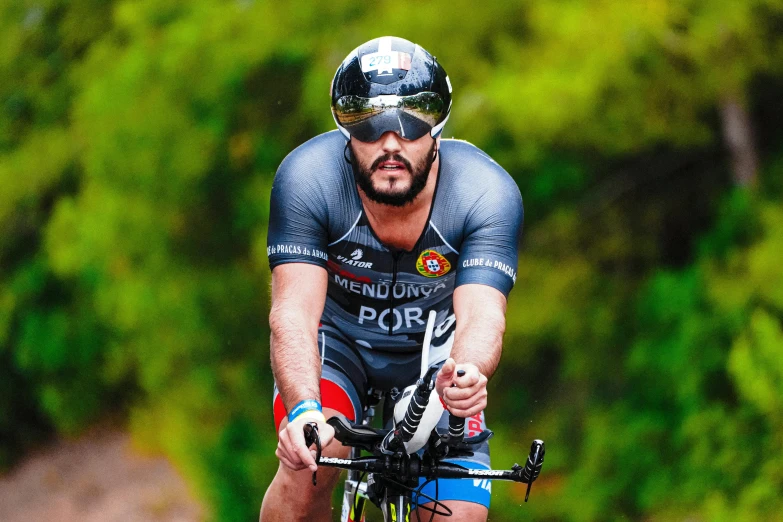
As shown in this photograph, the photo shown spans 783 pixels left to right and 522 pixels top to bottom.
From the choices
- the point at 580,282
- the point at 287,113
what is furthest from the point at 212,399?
the point at 580,282

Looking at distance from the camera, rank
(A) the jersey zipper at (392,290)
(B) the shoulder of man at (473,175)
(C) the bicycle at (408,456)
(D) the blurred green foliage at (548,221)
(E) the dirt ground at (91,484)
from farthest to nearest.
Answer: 1. (E) the dirt ground at (91,484)
2. (D) the blurred green foliage at (548,221)
3. (A) the jersey zipper at (392,290)
4. (B) the shoulder of man at (473,175)
5. (C) the bicycle at (408,456)

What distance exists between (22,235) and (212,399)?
20.4ft

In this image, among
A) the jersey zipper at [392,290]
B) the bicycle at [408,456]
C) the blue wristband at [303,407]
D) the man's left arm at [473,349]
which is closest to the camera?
the man's left arm at [473,349]

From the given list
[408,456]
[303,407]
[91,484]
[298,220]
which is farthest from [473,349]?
[91,484]

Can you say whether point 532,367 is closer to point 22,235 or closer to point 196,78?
point 196,78

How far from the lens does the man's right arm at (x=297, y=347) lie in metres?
3.55

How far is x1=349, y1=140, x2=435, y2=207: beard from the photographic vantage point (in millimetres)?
4137

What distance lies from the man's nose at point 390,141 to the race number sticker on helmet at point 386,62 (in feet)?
0.72

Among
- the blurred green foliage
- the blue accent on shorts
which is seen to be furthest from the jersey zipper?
the blurred green foliage

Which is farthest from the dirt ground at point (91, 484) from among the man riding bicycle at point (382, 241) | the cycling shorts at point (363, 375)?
the man riding bicycle at point (382, 241)

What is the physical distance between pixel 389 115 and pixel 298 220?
1.66 feet

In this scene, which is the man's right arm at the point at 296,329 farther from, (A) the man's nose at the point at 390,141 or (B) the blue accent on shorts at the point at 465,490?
(B) the blue accent on shorts at the point at 465,490

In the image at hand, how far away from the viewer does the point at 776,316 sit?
1067 cm

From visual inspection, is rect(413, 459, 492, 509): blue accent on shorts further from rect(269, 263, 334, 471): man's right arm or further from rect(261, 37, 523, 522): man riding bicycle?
rect(269, 263, 334, 471): man's right arm
